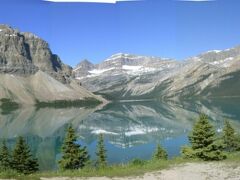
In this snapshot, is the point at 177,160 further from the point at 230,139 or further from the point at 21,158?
the point at 230,139

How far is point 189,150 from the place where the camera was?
2700cm

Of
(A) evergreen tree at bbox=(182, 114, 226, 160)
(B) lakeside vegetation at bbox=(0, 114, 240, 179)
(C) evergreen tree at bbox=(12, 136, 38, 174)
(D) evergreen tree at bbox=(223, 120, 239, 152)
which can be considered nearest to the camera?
(B) lakeside vegetation at bbox=(0, 114, 240, 179)

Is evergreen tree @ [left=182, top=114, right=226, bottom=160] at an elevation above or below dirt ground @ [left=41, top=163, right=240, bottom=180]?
above

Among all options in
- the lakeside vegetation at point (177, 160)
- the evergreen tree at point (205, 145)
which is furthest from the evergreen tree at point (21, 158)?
the evergreen tree at point (205, 145)

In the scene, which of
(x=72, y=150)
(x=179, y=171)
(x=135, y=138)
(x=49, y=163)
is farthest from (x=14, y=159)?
(x=135, y=138)

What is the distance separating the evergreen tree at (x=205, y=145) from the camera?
25047 millimetres

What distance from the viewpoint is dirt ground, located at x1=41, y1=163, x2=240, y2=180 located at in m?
19.4

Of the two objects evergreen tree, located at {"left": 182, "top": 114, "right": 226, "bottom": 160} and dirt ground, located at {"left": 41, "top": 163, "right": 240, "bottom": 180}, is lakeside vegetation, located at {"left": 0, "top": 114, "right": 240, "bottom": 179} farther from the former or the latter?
dirt ground, located at {"left": 41, "top": 163, "right": 240, "bottom": 180}

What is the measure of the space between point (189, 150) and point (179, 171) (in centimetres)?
572

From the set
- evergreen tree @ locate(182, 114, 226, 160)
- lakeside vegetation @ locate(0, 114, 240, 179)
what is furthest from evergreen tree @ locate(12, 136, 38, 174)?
evergreen tree @ locate(182, 114, 226, 160)

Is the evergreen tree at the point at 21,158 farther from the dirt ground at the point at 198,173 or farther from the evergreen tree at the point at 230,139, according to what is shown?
the evergreen tree at the point at 230,139

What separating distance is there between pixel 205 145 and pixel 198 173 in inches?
233

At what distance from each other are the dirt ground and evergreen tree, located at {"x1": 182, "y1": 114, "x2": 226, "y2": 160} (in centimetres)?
219

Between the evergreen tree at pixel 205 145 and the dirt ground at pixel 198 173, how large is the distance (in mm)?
2195
